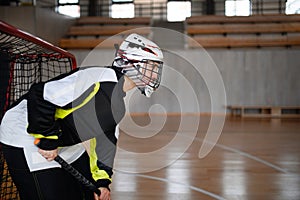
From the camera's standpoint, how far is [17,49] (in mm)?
2016

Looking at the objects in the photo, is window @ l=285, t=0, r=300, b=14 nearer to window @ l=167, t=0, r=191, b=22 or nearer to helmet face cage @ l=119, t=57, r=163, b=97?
window @ l=167, t=0, r=191, b=22

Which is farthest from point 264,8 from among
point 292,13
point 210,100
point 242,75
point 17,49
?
point 17,49

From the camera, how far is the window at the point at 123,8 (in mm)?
13047

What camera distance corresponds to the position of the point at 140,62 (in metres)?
1.21

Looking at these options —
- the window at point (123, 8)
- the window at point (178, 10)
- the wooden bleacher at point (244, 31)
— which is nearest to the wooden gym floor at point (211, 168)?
the wooden bleacher at point (244, 31)

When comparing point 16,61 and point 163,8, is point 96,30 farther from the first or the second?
point 16,61

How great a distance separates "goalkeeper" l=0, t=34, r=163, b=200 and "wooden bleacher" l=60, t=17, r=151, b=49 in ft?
25.8

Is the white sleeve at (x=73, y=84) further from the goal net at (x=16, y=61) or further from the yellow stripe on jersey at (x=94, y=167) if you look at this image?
the goal net at (x=16, y=61)

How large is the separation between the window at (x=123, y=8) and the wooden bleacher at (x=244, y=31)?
130 inches

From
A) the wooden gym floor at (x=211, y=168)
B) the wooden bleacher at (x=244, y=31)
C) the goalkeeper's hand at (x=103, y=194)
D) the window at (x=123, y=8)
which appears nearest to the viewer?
the goalkeeper's hand at (x=103, y=194)

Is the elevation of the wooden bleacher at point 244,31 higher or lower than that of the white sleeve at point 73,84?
higher

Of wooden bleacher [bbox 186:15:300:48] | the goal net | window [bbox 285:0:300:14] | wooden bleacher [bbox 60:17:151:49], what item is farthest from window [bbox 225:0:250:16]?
the goal net

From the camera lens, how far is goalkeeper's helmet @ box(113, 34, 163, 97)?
1.21 meters

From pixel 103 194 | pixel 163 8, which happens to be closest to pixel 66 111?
pixel 103 194
